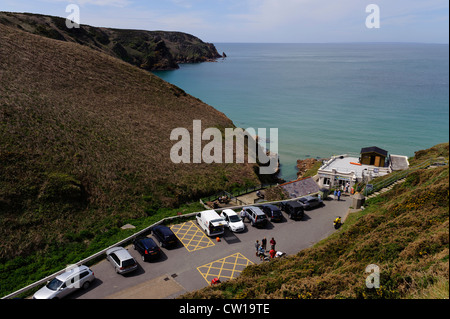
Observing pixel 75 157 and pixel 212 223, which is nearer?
pixel 212 223

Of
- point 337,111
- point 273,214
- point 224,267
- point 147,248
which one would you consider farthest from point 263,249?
point 337,111

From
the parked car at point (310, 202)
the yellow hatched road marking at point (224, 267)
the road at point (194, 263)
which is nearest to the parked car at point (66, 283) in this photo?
the road at point (194, 263)

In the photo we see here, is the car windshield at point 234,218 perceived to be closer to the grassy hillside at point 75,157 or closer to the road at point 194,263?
the road at point 194,263

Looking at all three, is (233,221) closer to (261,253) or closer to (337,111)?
(261,253)

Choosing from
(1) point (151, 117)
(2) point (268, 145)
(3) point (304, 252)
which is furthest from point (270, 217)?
(2) point (268, 145)

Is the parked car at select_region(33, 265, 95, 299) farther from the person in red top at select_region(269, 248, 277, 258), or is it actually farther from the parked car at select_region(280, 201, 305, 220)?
the parked car at select_region(280, 201, 305, 220)

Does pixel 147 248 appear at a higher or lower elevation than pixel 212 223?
lower
